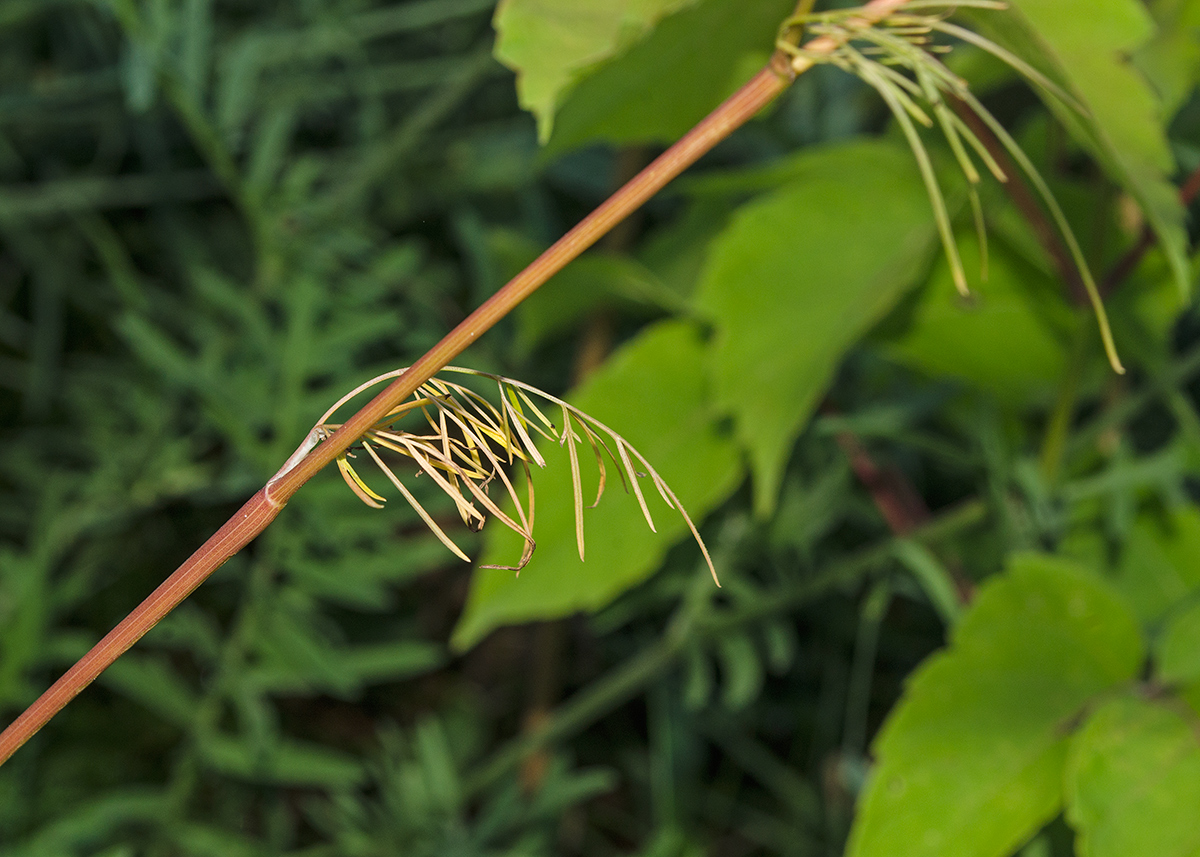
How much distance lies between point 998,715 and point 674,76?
0.82 ft

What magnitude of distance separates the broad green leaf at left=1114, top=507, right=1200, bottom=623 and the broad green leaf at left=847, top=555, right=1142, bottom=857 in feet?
0.23

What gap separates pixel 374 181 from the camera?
0.58m

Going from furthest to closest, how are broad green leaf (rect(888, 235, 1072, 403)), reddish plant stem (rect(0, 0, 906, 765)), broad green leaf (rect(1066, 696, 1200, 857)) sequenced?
broad green leaf (rect(888, 235, 1072, 403))
broad green leaf (rect(1066, 696, 1200, 857))
reddish plant stem (rect(0, 0, 906, 765))

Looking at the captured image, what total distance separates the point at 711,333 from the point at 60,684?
1.01 feet

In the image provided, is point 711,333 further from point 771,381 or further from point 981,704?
point 981,704

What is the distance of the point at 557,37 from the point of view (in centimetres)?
24

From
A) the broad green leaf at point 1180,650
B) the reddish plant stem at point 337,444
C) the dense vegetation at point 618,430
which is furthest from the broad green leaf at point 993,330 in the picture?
the reddish plant stem at point 337,444

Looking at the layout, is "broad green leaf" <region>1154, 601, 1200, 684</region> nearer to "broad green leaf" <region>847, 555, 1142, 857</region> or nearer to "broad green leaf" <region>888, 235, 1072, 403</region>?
"broad green leaf" <region>847, 555, 1142, 857</region>

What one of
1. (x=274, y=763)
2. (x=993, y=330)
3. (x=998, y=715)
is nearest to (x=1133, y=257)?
(x=993, y=330)

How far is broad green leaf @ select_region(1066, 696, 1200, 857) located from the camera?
0.29m

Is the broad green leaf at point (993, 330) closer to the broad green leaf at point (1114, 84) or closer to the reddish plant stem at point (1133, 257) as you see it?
the reddish plant stem at point (1133, 257)

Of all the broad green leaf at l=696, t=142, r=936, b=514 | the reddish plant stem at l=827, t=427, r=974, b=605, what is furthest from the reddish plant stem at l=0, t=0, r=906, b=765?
the reddish plant stem at l=827, t=427, r=974, b=605

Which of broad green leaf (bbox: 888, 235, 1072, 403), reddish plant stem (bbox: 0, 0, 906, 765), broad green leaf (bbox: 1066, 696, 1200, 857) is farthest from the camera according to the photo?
broad green leaf (bbox: 888, 235, 1072, 403)

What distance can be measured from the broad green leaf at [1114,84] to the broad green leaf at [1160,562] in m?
0.20
